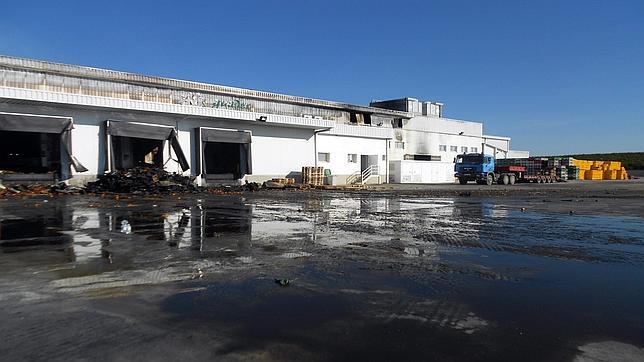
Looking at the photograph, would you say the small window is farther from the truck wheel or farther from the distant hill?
the distant hill

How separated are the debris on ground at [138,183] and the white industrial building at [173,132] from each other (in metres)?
1.53

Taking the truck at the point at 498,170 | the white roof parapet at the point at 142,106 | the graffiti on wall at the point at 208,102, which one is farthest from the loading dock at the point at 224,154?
the truck at the point at 498,170

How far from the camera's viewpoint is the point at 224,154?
35.8m

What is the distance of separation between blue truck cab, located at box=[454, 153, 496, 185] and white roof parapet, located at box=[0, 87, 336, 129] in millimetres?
14728

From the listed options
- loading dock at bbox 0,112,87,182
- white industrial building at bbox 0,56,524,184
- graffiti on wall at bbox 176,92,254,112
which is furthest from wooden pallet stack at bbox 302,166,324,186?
loading dock at bbox 0,112,87,182

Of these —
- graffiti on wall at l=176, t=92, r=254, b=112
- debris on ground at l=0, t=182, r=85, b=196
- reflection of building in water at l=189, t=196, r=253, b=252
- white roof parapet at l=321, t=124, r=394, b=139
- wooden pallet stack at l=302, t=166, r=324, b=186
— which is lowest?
reflection of building in water at l=189, t=196, r=253, b=252

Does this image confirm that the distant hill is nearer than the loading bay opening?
No

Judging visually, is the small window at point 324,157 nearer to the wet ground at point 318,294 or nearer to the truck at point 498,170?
the truck at point 498,170

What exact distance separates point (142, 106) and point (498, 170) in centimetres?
3532

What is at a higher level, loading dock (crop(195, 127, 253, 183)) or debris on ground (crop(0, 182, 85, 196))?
loading dock (crop(195, 127, 253, 183))

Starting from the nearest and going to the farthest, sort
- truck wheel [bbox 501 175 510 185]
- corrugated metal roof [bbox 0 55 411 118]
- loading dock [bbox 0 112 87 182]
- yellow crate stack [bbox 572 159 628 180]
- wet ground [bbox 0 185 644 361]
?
wet ground [bbox 0 185 644 361] → loading dock [bbox 0 112 87 182] → corrugated metal roof [bbox 0 55 411 118] → truck wheel [bbox 501 175 510 185] → yellow crate stack [bbox 572 159 628 180]

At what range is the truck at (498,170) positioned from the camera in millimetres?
44625

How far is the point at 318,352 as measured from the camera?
3.60 metres

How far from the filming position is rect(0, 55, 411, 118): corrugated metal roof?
27.8 metres
